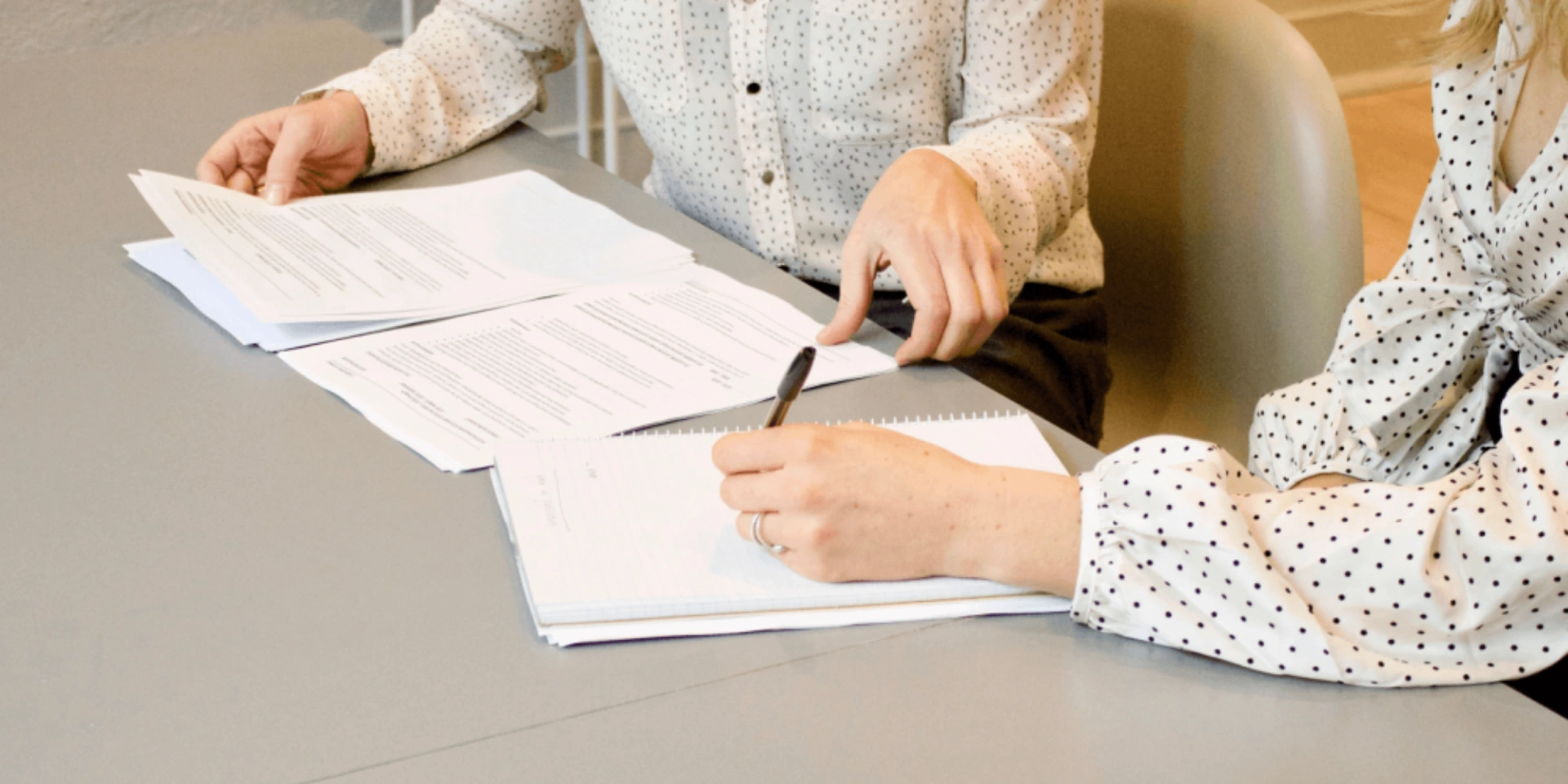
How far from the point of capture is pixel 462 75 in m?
1.29

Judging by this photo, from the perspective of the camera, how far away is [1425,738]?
1.79 feet

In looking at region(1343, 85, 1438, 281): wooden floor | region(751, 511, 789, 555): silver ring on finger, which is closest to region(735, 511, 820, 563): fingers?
region(751, 511, 789, 555): silver ring on finger

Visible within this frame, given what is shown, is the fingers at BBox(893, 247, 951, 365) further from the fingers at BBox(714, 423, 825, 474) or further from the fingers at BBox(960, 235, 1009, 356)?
the fingers at BBox(714, 423, 825, 474)

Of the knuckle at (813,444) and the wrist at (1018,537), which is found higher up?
the knuckle at (813,444)

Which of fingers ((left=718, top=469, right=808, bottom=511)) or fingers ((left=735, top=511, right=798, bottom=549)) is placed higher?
fingers ((left=718, top=469, right=808, bottom=511))

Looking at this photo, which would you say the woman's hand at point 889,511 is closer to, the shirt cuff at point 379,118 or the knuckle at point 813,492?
the knuckle at point 813,492

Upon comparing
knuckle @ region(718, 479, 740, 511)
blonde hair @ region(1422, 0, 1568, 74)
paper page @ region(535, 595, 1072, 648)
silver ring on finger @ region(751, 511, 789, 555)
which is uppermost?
blonde hair @ region(1422, 0, 1568, 74)

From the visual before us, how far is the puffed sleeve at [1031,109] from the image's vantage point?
105cm

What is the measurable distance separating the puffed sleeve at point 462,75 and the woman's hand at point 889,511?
69 cm

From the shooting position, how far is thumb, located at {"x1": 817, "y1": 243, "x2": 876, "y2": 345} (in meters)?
0.88

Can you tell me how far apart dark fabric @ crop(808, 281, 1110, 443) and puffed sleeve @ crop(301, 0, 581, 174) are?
367 mm

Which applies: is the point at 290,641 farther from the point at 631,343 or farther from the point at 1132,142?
the point at 1132,142

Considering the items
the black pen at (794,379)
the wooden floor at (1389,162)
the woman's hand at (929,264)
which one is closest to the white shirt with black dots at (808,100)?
the woman's hand at (929,264)

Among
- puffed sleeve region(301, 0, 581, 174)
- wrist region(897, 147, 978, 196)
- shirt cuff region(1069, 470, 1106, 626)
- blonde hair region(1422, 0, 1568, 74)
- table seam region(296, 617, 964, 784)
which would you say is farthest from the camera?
puffed sleeve region(301, 0, 581, 174)
